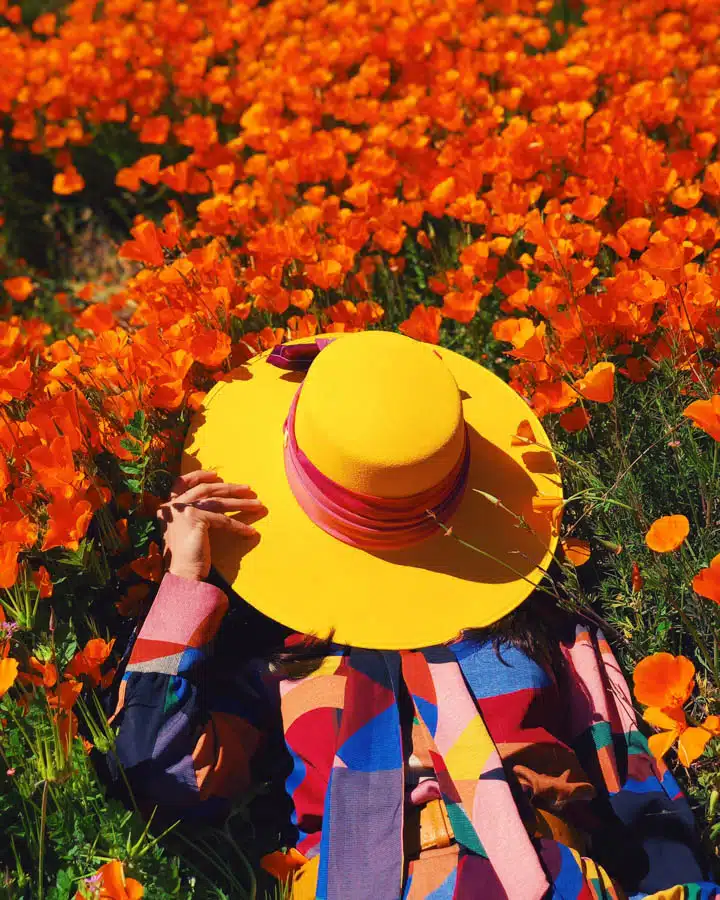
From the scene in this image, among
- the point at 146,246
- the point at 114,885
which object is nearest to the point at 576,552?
the point at 114,885

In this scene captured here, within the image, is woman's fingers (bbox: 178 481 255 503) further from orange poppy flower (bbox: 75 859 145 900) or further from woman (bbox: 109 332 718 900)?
orange poppy flower (bbox: 75 859 145 900)

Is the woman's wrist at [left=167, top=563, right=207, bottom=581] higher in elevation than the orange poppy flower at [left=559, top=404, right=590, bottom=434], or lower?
lower

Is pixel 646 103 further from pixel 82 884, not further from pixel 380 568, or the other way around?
pixel 82 884

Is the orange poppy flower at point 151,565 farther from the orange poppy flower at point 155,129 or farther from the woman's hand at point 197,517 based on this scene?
the orange poppy flower at point 155,129

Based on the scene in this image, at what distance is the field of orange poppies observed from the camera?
163 centimetres

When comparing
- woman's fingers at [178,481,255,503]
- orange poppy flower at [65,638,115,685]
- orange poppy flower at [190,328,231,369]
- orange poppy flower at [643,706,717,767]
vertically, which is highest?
orange poppy flower at [190,328,231,369]

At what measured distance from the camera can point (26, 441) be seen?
178 cm

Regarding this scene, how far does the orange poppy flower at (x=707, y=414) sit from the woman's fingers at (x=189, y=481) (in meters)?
0.97

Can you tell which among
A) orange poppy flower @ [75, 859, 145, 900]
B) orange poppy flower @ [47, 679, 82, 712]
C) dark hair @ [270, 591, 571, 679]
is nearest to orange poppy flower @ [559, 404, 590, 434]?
dark hair @ [270, 591, 571, 679]

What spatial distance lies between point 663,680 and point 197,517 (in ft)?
3.11

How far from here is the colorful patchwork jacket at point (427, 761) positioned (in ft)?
5.45

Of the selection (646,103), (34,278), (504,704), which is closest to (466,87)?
(646,103)

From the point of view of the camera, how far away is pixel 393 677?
182 cm

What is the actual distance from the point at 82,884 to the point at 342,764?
52 centimetres
